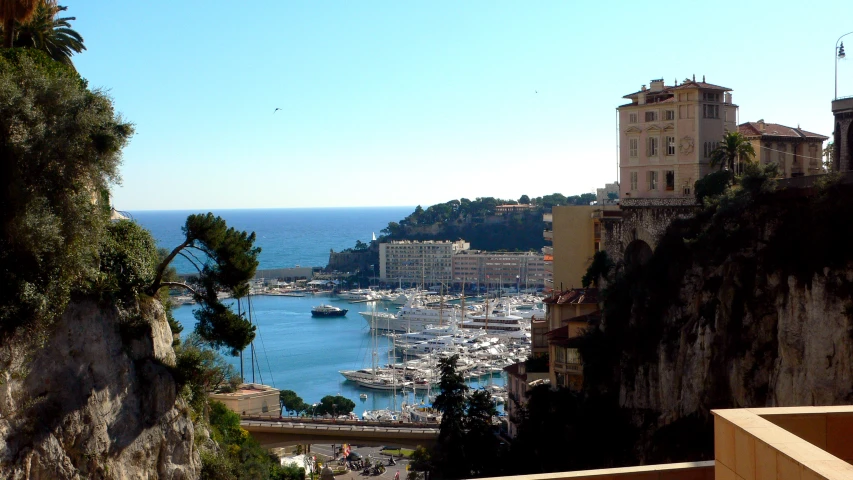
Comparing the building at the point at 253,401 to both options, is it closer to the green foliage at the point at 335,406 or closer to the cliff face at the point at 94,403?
the green foliage at the point at 335,406

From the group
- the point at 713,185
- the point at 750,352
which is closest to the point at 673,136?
the point at 713,185

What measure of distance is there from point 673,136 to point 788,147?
4.22 metres

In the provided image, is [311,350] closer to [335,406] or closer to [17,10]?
[335,406]

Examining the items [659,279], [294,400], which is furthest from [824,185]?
[294,400]

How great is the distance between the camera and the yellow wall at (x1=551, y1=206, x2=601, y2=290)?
31.5m

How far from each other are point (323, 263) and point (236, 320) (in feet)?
502

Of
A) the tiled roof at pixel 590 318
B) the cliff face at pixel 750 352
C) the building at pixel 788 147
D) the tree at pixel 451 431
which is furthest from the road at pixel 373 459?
the building at pixel 788 147

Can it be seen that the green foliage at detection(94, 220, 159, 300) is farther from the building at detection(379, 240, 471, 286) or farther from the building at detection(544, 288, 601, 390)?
the building at detection(379, 240, 471, 286)

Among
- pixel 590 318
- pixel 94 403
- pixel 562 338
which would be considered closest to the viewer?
pixel 94 403

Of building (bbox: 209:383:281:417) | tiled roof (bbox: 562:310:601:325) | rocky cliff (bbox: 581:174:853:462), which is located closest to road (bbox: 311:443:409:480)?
building (bbox: 209:383:281:417)

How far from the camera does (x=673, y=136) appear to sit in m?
28.1

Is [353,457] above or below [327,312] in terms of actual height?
below

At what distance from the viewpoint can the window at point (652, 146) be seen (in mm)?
28562

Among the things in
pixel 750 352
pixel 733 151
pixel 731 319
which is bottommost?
pixel 750 352
